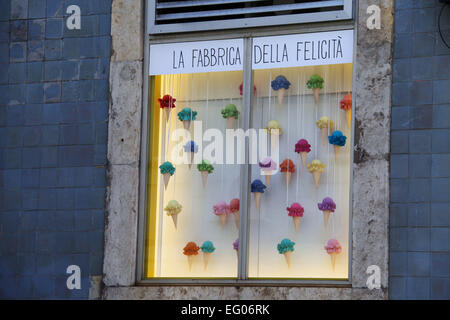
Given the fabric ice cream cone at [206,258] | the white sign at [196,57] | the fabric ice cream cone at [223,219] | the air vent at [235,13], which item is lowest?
the fabric ice cream cone at [206,258]

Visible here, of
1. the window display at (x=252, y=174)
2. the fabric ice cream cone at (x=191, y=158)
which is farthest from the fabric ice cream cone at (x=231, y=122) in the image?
the fabric ice cream cone at (x=191, y=158)

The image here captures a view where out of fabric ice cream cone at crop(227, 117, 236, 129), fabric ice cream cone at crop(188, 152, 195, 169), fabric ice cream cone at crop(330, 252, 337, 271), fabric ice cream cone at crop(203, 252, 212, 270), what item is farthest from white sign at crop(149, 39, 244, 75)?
fabric ice cream cone at crop(330, 252, 337, 271)

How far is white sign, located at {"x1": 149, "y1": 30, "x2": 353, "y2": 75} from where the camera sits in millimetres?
8820

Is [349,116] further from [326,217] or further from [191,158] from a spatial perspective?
[191,158]

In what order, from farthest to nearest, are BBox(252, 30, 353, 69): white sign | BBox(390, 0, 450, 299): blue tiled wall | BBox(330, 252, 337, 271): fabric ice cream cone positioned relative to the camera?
BBox(252, 30, 353, 69): white sign < BBox(330, 252, 337, 271): fabric ice cream cone < BBox(390, 0, 450, 299): blue tiled wall

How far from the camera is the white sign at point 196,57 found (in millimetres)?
9109

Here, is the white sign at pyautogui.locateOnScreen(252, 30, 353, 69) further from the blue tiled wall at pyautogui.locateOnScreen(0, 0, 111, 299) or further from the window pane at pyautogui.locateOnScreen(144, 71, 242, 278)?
the blue tiled wall at pyautogui.locateOnScreen(0, 0, 111, 299)

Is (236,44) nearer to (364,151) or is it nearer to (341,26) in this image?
(341,26)

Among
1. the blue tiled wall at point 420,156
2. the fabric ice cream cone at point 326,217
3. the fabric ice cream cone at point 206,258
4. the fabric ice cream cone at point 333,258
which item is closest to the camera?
the blue tiled wall at point 420,156

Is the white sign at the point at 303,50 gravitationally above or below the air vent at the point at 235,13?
below

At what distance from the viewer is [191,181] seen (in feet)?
30.0

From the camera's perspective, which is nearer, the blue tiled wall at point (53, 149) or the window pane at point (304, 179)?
the window pane at point (304, 179)

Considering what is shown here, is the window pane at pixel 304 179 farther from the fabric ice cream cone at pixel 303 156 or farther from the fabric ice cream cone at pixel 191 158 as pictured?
the fabric ice cream cone at pixel 191 158

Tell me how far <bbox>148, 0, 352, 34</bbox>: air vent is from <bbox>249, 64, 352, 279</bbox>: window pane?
46cm
